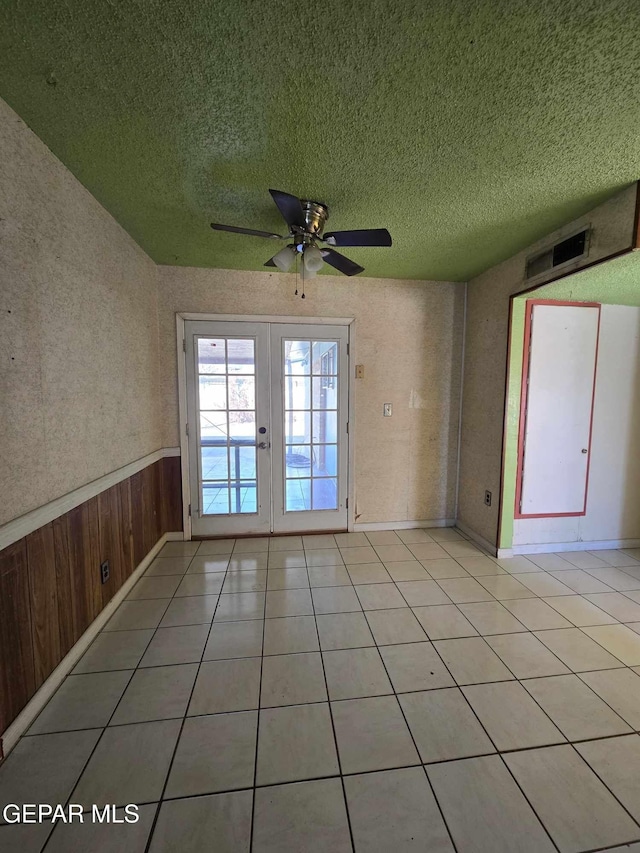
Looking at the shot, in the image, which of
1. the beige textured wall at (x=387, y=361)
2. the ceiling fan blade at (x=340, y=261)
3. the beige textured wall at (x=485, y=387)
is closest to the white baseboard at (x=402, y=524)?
the beige textured wall at (x=387, y=361)

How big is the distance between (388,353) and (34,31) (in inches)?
110

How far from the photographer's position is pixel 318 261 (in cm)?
194

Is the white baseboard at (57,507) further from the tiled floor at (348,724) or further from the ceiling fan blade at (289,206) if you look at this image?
the ceiling fan blade at (289,206)

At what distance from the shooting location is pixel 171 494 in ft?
10.2

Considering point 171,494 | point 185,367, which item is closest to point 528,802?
point 171,494

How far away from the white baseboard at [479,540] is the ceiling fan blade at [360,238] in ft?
8.67

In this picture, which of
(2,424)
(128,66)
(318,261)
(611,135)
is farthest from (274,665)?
(611,135)

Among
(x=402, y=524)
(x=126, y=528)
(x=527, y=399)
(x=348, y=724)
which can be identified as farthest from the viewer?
(x=402, y=524)

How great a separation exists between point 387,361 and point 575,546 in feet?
8.10

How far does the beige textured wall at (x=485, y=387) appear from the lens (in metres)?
2.79

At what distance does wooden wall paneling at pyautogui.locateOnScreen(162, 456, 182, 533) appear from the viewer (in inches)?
121

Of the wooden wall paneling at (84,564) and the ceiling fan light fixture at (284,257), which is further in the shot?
the ceiling fan light fixture at (284,257)

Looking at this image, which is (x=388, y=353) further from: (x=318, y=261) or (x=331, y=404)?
(x=318, y=261)

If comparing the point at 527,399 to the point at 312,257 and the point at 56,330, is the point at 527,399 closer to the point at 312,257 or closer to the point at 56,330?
the point at 312,257
